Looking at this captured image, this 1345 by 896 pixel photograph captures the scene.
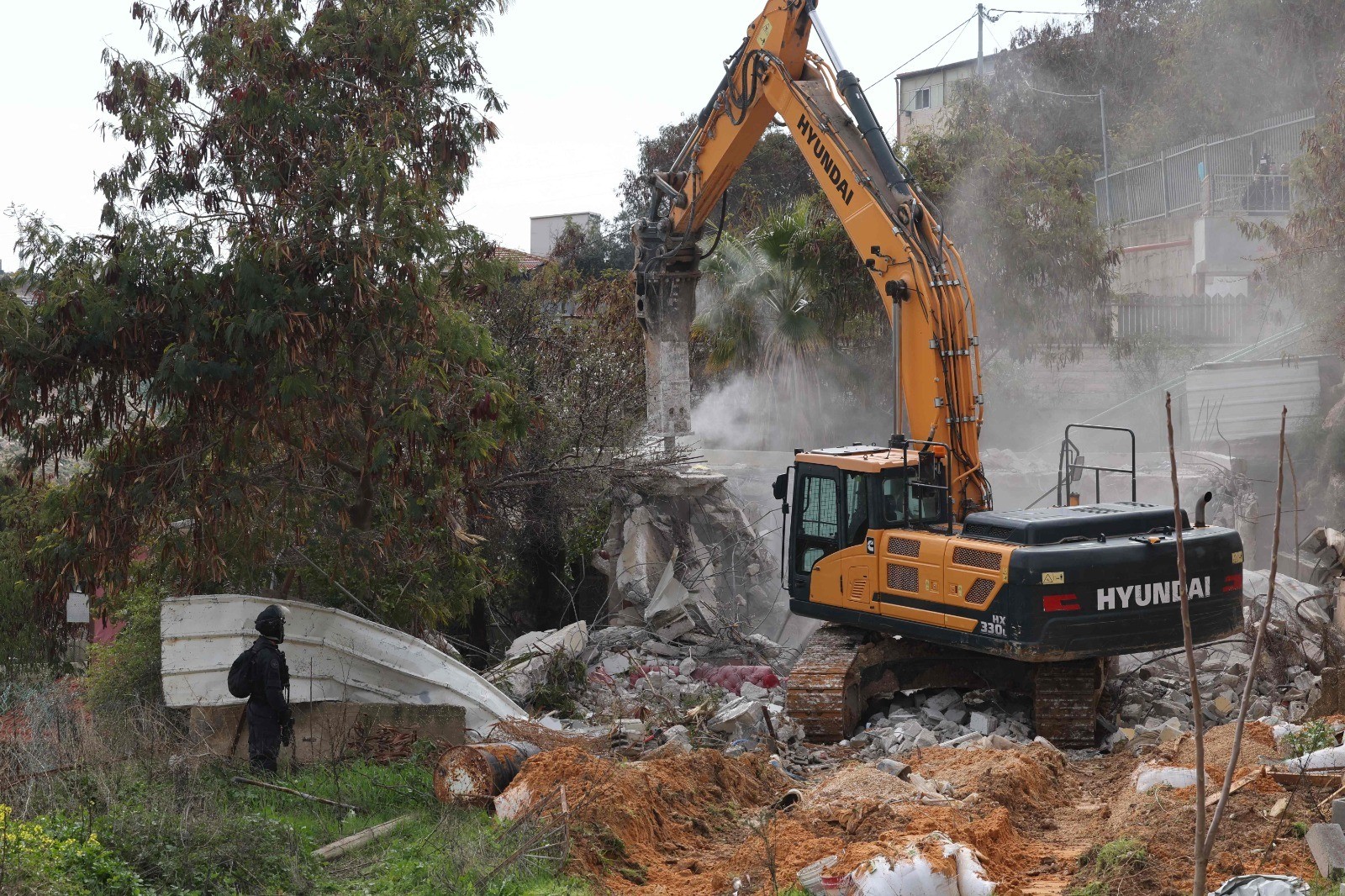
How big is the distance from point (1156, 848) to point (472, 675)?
568 centimetres

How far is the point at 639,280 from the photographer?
615 inches

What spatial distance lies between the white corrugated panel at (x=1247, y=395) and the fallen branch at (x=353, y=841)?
2097 cm

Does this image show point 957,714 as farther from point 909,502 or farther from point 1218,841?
point 1218,841

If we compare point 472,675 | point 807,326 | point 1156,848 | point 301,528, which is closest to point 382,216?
point 301,528

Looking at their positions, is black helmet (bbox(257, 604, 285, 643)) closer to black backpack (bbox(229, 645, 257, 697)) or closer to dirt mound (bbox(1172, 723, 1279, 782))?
black backpack (bbox(229, 645, 257, 697))

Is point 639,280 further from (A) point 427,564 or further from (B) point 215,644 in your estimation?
(B) point 215,644

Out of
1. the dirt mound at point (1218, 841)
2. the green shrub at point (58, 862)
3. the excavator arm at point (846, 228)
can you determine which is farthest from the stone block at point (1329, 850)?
the green shrub at point (58, 862)

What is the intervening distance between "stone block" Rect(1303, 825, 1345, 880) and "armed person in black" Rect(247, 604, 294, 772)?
20.7 feet

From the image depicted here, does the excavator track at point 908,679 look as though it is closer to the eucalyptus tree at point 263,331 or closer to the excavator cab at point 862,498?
the excavator cab at point 862,498

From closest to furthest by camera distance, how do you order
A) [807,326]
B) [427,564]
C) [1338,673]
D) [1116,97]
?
[1338,673] → [427,564] → [807,326] → [1116,97]

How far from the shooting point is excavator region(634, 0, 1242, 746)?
1028cm

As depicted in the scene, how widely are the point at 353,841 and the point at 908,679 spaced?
5769mm

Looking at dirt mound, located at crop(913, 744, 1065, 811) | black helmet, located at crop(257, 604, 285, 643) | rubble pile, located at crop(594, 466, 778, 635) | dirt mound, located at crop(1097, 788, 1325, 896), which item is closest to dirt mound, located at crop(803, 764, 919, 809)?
dirt mound, located at crop(913, 744, 1065, 811)

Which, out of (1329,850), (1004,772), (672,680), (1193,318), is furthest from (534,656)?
(1193,318)
